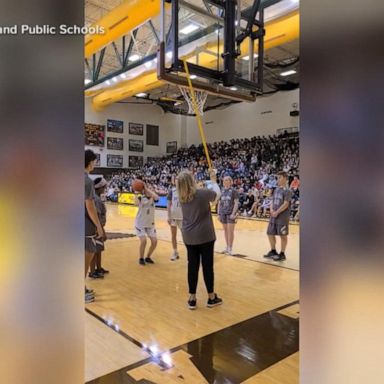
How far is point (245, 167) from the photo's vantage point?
16.0m

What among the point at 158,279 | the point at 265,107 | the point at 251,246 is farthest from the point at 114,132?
the point at 158,279

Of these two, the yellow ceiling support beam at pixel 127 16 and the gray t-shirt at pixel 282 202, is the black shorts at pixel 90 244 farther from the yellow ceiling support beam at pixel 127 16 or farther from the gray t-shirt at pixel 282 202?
the yellow ceiling support beam at pixel 127 16

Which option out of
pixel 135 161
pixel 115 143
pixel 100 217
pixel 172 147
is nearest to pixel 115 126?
pixel 115 143

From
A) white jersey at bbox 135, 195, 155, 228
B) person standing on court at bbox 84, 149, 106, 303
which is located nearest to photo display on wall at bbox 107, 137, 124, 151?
white jersey at bbox 135, 195, 155, 228

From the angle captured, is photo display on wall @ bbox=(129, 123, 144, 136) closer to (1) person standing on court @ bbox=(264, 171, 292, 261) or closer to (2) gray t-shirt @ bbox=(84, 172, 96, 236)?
(1) person standing on court @ bbox=(264, 171, 292, 261)

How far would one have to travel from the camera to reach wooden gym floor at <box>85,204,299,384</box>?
227 cm

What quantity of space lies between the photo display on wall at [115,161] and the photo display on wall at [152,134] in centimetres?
A: 266

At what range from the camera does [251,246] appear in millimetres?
6758

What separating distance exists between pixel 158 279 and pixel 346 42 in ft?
13.5

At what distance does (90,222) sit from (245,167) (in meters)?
13.1

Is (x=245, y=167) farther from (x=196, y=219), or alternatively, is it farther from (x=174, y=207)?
(x=196, y=219)

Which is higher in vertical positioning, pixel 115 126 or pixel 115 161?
pixel 115 126

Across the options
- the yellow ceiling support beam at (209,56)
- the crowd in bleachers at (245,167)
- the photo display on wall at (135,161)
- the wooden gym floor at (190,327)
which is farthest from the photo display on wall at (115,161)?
the wooden gym floor at (190,327)

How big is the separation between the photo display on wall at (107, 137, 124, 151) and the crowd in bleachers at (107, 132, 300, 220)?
169 centimetres
